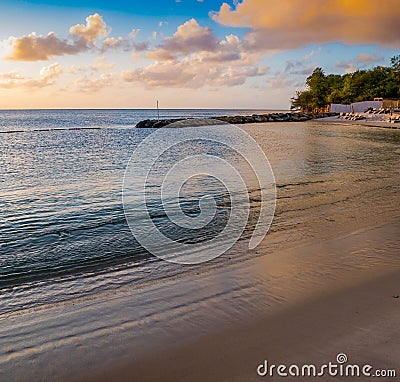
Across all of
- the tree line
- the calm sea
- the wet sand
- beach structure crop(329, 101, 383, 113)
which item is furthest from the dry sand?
the tree line

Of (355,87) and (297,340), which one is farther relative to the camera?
(355,87)

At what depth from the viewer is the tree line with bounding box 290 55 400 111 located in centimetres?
9012

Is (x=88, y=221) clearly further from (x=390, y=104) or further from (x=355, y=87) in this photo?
(x=355, y=87)

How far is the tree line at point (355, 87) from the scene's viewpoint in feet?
296

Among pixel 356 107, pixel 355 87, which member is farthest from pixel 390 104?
pixel 355 87

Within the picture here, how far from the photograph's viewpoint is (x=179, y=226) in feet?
31.8

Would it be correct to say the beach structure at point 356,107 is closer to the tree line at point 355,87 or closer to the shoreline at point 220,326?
the tree line at point 355,87

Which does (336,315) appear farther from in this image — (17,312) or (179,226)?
(179,226)

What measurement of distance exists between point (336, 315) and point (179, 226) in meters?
5.40

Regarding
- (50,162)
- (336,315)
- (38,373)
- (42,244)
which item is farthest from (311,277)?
(50,162)

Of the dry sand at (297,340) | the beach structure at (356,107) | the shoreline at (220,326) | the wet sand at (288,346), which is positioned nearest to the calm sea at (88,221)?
the shoreline at (220,326)

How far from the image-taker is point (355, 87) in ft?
306

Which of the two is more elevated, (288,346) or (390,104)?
(390,104)

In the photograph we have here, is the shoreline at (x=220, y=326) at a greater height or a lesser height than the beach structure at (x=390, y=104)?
lesser
